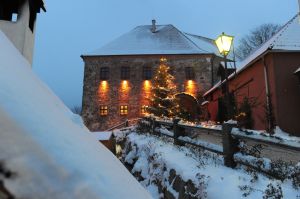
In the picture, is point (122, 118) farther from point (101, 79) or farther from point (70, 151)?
point (70, 151)

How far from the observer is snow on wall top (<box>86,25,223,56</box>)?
113 feet

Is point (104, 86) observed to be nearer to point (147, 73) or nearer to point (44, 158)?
point (147, 73)

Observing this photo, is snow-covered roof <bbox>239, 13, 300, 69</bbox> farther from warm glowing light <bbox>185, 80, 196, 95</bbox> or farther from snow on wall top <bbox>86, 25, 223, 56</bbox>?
snow on wall top <bbox>86, 25, 223, 56</bbox>

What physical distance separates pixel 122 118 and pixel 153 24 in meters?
14.0

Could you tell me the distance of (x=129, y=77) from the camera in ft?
111

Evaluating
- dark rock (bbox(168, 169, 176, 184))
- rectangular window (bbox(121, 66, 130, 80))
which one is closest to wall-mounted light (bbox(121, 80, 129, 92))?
rectangular window (bbox(121, 66, 130, 80))

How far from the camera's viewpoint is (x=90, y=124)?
32438mm

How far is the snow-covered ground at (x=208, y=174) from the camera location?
3.88 meters

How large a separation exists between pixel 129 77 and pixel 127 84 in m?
0.82

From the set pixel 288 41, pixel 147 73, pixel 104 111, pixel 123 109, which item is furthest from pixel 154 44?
pixel 288 41

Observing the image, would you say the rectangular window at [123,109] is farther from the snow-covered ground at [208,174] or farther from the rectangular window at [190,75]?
the snow-covered ground at [208,174]

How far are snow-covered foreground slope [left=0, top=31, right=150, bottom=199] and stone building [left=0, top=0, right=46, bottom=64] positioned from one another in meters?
7.54

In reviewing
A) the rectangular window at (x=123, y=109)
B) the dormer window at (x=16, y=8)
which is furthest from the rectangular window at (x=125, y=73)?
the dormer window at (x=16, y=8)

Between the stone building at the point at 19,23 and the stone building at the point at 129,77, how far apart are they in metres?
22.7
